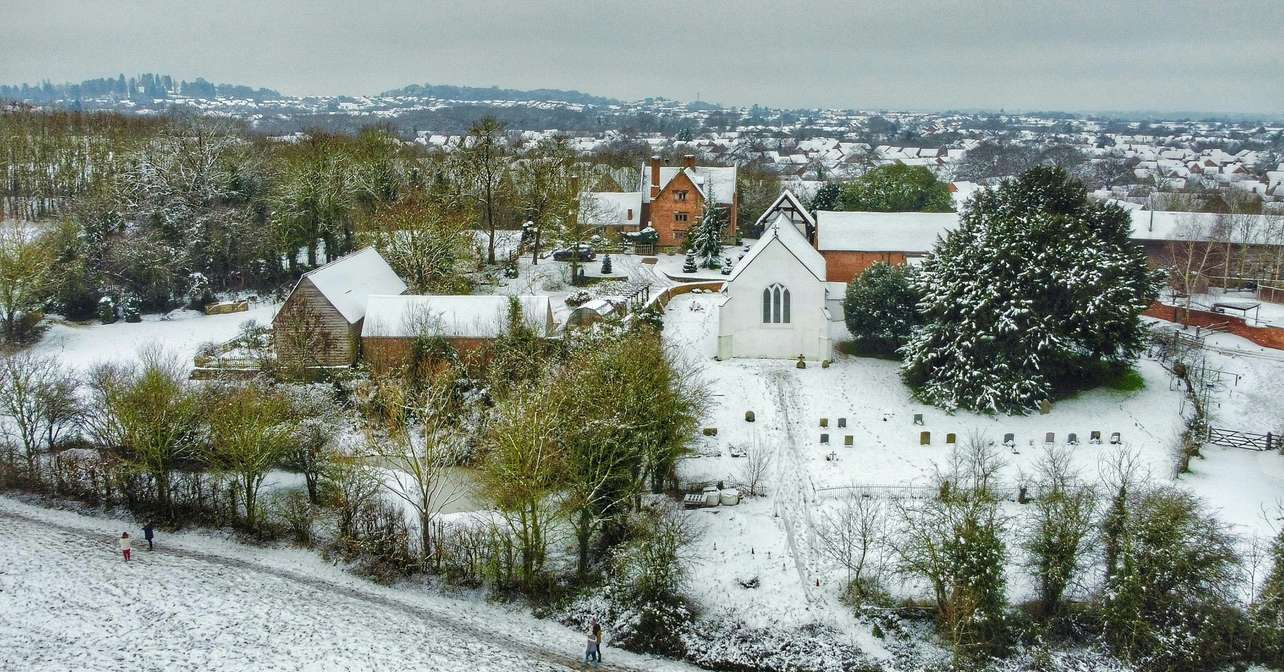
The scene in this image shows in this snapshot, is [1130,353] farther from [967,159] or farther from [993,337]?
[967,159]

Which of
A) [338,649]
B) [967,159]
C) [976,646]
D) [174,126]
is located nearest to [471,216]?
[174,126]

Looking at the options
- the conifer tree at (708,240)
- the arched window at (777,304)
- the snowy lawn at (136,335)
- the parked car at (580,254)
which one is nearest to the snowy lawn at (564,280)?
the parked car at (580,254)

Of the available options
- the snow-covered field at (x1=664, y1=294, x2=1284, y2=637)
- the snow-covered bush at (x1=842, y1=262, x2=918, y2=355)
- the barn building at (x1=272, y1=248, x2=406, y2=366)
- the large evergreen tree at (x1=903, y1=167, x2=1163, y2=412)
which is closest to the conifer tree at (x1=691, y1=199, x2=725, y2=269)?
the snow-covered field at (x1=664, y1=294, x2=1284, y2=637)

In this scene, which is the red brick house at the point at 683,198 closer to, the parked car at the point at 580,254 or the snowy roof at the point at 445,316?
the parked car at the point at 580,254

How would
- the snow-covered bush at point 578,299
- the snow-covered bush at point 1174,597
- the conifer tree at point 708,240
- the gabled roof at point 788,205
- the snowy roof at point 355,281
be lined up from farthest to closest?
the conifer tree at point 708,240
the gabled roof at point 788,205
the snow-covered bush at point 578,299
the snowy roof at point 355,281
the snow-covered bush at point 1174,597

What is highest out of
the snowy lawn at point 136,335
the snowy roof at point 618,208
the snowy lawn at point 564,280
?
the snowy roof at point 618,208
